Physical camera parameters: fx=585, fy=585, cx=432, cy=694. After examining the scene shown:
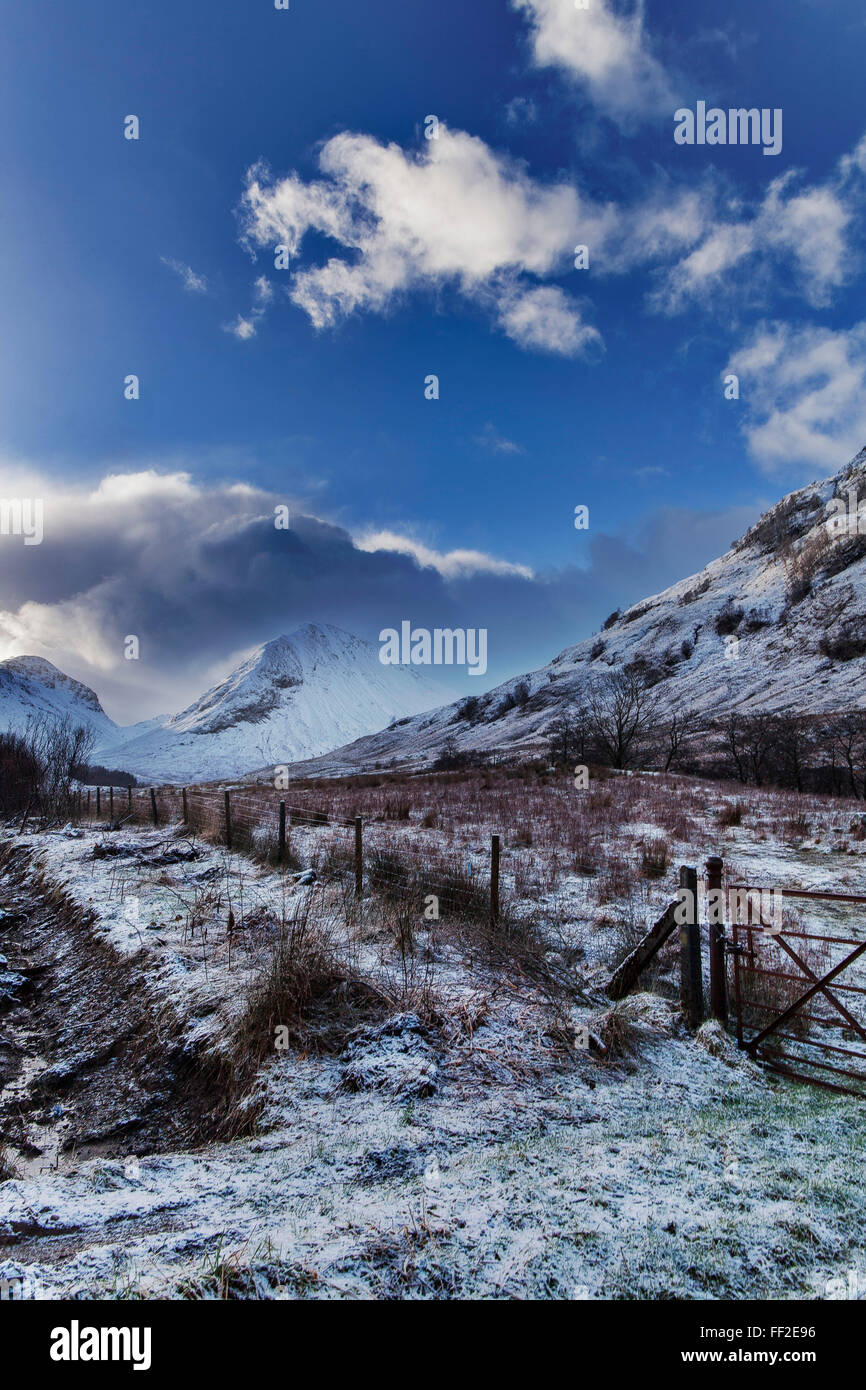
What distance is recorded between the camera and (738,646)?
78625 millimetres

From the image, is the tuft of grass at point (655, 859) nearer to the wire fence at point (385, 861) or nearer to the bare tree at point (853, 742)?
the wire fence at point (385, 861)

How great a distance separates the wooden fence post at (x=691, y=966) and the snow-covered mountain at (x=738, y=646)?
5335 centimetres

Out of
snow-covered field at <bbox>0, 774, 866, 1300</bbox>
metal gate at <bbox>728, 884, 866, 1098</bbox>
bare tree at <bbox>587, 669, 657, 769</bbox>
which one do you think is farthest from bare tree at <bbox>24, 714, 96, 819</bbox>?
bare tree at <bbox>587, 669, 657, 769</bbox>

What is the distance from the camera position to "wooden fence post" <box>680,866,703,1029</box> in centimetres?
510

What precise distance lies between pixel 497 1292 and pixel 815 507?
422 ft

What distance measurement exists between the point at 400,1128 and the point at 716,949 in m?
2.99

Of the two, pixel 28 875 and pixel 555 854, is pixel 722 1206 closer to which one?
pixel 555 854

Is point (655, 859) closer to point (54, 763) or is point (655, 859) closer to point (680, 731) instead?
point (54, 763)

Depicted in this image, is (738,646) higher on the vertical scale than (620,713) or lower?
higher

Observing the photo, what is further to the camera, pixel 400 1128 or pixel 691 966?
pixel 691 966

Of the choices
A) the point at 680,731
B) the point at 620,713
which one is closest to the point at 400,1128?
the point at 620,713

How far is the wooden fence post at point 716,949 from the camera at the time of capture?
4977 millimetres

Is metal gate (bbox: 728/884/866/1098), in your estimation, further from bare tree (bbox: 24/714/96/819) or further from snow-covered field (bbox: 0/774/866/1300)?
bare tree (bbox: 24/714/96/819)

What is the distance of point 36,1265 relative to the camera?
244 cm
